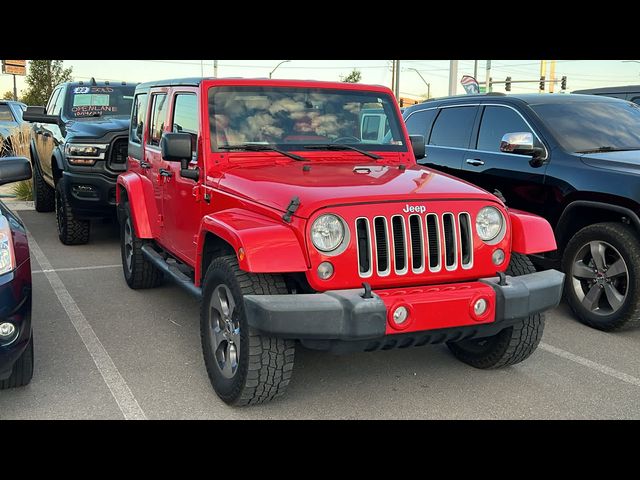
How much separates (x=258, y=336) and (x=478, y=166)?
377 cm

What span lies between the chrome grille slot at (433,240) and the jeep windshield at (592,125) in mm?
2639

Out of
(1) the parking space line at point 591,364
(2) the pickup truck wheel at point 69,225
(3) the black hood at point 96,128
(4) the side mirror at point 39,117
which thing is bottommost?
(1) the parking space line at point 591,364

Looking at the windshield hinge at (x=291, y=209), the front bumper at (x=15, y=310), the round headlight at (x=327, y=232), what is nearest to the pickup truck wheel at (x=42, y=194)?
the front bumper at (x=15, y=310)

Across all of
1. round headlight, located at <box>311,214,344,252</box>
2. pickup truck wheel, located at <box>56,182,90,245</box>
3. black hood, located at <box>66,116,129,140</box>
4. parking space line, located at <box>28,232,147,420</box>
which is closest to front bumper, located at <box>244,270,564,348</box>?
round headlight, located at <box>311,214,344,252</box>

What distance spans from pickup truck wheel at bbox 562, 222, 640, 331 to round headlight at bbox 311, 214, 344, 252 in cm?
270

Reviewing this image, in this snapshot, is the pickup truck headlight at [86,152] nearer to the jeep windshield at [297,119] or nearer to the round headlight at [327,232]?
the jeep windshield at [297,119]

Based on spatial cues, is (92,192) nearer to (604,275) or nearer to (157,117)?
(157,117)

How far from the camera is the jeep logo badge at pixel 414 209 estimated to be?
→ 145 inches

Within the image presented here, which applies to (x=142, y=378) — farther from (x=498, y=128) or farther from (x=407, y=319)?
(x=498, y=128)

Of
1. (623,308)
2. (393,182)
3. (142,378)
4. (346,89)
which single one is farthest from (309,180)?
(623,308)

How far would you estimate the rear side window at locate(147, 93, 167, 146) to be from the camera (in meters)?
5.55

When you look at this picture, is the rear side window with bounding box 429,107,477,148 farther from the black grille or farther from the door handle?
the black grille

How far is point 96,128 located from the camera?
327 inches

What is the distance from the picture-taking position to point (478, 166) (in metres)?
6.61
